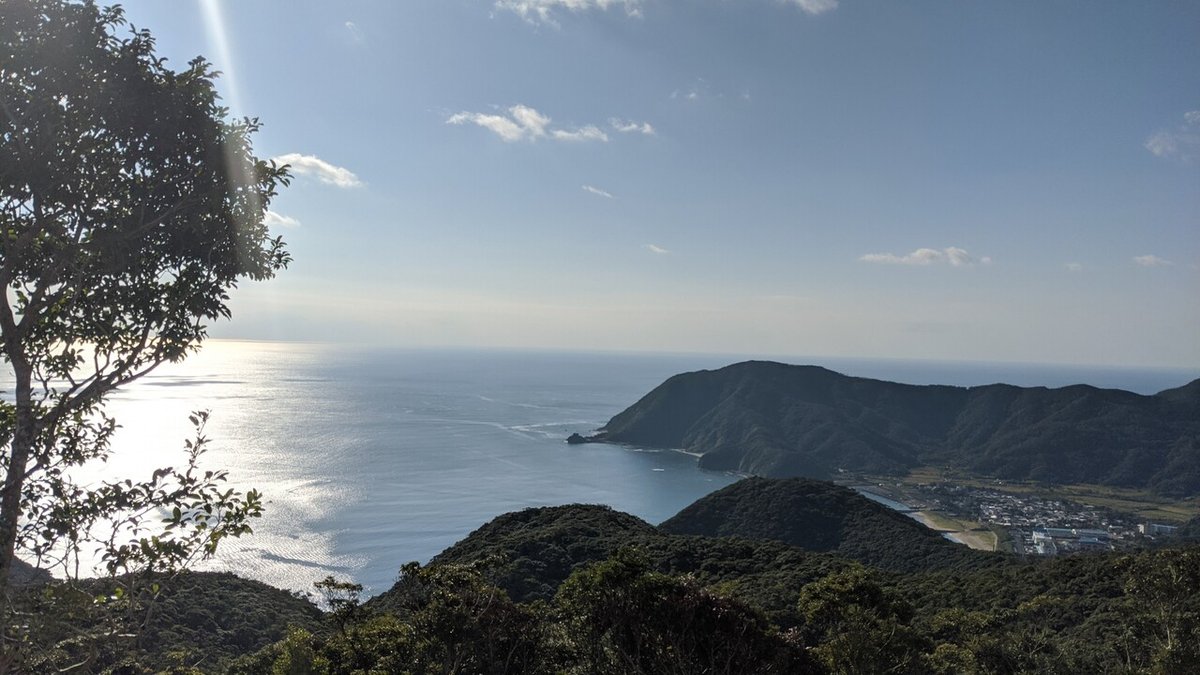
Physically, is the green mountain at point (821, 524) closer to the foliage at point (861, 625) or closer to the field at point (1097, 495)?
the foliage at point (861, 625)

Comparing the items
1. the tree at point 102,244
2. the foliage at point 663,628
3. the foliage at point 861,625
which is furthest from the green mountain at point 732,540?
the tree at point 102,244

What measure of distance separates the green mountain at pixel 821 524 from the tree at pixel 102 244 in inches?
1726

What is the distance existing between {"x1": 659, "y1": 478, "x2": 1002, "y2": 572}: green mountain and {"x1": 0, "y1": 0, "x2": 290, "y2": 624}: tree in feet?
144

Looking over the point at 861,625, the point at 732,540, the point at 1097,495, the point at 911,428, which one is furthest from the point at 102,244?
the point at 911,428

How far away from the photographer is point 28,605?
383 cm

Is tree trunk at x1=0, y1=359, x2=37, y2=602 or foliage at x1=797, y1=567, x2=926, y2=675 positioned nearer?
tree trunk at x1=0, y1=359, x2=37, y2=602

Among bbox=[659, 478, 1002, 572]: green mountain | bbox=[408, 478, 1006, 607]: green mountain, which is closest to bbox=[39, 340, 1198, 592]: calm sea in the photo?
bbox=[659, 478, 1002, 572]: green mountain

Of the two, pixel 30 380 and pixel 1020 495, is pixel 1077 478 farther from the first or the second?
pixel 30 380

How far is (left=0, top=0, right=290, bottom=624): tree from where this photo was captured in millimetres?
3836

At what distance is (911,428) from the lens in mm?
104938

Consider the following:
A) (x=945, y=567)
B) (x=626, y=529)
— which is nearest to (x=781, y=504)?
(x=945, y=567)

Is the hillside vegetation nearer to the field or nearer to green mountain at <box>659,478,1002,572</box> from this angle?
green mountain at <box>659,478,1002,572</box>

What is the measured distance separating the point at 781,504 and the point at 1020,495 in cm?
4175

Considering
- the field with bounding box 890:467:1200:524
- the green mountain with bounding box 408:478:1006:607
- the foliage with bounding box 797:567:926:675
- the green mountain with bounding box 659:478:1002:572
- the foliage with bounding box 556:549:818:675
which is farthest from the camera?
the field with bounding box 890:467:1200:524
